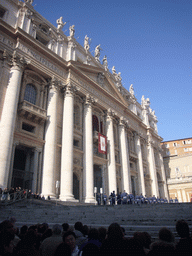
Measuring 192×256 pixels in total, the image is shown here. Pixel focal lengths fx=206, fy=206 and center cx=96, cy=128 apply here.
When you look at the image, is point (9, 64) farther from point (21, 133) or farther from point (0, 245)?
point (0, 245)

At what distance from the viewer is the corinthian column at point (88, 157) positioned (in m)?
21.7

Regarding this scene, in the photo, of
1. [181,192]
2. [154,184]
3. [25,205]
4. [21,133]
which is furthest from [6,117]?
[181,192]

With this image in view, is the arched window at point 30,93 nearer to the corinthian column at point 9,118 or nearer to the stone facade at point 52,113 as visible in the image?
the stone facade at point 52,113

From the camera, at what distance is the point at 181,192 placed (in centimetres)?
4184

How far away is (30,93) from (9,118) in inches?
227

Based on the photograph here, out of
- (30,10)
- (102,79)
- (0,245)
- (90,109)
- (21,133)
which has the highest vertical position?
(30,10)

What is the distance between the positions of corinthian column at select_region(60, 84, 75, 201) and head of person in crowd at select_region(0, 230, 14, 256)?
1603 centimetres

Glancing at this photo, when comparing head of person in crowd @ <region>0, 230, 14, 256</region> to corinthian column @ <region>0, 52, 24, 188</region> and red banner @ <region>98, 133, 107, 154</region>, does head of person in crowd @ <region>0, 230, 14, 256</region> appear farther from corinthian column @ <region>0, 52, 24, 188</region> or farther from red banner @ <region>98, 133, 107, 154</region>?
red banner @ <region>98, 133, 107, 154</region>

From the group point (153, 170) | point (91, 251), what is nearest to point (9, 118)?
point (91, 251)

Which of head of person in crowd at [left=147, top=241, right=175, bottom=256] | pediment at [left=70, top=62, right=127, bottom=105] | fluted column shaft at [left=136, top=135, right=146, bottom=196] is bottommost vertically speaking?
head of person in crowd at [left=147, top=241, right=175, bottom=256]

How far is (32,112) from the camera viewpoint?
1961cm

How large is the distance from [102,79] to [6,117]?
1707 centimetres

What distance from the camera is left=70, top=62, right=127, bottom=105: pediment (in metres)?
26.8

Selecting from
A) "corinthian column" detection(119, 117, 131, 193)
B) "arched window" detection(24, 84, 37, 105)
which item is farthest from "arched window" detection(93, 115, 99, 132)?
"arched window" detection(24, 84, 37, 105)
